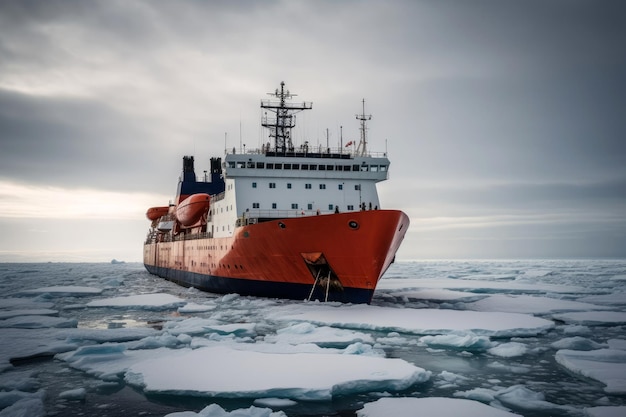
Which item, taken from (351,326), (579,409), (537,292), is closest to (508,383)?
(579,409)

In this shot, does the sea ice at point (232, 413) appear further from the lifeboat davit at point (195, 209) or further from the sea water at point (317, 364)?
the lifeboat davit at point (195, 209)

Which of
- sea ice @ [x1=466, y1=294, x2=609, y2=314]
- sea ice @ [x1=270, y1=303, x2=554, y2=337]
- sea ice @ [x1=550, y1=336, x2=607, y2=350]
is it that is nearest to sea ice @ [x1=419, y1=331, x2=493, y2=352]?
sea ice @ [x1=270, y1=303, x2=554, y2=337]

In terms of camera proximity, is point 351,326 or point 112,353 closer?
point 112,353

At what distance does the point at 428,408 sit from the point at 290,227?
35.5 ft

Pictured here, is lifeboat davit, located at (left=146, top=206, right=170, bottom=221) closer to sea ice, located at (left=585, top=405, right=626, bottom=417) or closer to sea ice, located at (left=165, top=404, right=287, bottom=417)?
sea ice, located at (left=165, top=404, right=287, bottom=417)

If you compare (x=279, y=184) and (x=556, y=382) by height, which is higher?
(x=279, y=184)

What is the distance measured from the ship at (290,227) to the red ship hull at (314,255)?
4cm

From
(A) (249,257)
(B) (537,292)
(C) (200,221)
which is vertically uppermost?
(C) (200,221)

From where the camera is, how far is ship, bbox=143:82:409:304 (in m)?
15.3

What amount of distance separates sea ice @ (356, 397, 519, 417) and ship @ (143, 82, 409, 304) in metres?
8.16

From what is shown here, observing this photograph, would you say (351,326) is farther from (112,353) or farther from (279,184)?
(279,184)

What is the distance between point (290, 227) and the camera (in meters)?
16.4

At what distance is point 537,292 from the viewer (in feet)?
81.5

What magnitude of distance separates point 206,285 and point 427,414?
20.9m
